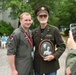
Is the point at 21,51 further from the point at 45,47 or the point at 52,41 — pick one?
the point at 52,41

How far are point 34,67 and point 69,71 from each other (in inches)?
81.3

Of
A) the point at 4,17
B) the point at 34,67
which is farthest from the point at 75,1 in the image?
the point at 34,67

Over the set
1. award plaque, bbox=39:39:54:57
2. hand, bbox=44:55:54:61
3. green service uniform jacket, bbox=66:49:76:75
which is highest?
green service uniform jacket, bbox=66:49:76:75

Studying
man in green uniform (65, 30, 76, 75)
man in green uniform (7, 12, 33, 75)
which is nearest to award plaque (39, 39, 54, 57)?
man in green uniform (7, 12, 33, 75)

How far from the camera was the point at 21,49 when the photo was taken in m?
3.91

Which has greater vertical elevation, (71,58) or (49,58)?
(71,58)

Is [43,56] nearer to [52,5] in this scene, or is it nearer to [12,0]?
[12,0]

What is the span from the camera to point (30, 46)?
3959 millimetres

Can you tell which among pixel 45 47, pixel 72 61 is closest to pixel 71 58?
pixel 72 61

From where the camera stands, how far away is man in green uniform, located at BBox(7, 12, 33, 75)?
3.89 metres

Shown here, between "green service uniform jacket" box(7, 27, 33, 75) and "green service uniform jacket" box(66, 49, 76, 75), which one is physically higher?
"green service uniform jacket" box(66, 49, 76, 75)

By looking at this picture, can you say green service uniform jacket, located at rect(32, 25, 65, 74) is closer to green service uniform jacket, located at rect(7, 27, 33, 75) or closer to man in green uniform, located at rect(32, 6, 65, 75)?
man in green uniform, located at rect(32, 6, 65, 75)

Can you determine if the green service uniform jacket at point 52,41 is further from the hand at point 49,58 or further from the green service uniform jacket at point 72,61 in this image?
the green service uniform jacket at point 72,61

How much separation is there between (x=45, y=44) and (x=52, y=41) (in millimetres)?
127
